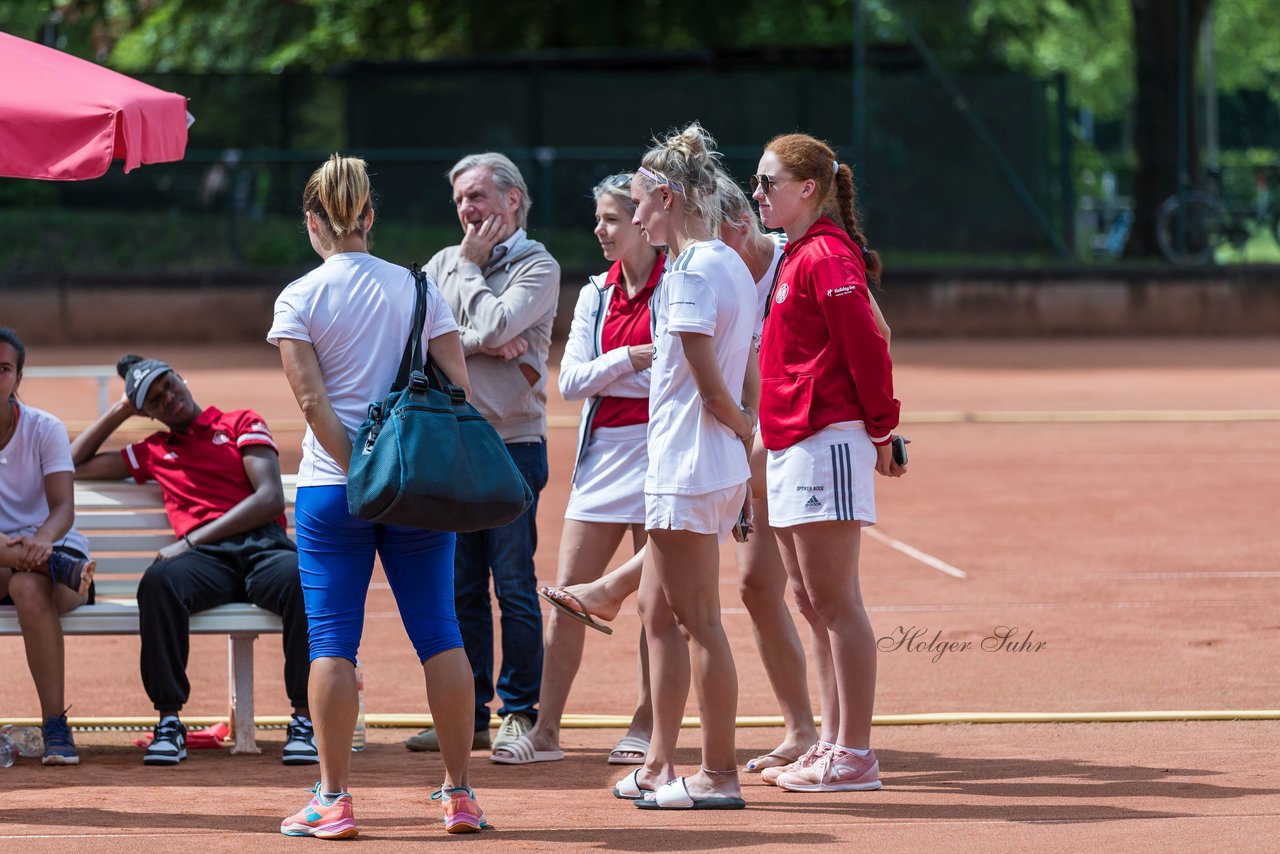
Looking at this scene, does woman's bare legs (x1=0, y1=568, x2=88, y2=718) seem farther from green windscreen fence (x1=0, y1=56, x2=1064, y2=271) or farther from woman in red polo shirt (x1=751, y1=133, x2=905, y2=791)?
green windscreen fence (x1=0, y1=56, x2=1064, y2=271)

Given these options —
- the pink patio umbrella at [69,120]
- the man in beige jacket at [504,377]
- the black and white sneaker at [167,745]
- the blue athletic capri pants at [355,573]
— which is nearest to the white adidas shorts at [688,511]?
the blue athletic capri pants at [355,573]

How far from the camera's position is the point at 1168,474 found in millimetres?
12711

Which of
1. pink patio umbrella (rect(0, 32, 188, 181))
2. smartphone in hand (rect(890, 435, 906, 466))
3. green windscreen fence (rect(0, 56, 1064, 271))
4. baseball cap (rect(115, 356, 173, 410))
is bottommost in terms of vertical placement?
smartphone in hand (rect(890, 435, 906, 466))

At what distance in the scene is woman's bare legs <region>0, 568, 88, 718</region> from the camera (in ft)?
19.9

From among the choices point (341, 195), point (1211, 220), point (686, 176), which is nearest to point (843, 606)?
point (686, 176)

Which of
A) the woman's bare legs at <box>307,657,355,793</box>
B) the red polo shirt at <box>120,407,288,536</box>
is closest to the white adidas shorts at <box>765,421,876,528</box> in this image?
the woman's bare legs at <box>307,657,355,793</box>

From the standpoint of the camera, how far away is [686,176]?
5.20m

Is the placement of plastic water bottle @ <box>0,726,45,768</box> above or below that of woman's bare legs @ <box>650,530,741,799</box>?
below

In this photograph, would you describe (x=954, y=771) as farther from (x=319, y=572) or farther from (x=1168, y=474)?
(x=1168, y=474)

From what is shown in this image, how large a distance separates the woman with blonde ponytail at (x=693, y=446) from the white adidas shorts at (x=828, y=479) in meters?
0.17

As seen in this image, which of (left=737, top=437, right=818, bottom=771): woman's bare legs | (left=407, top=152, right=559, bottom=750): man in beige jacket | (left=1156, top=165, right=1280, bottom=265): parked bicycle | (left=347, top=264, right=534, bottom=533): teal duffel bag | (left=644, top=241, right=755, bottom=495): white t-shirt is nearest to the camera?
(left=347, top=264, right=534, bottom=533): teal duffel bag

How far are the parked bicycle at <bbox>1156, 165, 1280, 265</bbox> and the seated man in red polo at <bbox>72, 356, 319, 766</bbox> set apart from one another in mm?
18224

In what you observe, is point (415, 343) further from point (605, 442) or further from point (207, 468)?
point (207, 468)

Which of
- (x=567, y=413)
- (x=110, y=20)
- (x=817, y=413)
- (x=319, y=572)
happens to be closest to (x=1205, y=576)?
(x=817, y=413)
